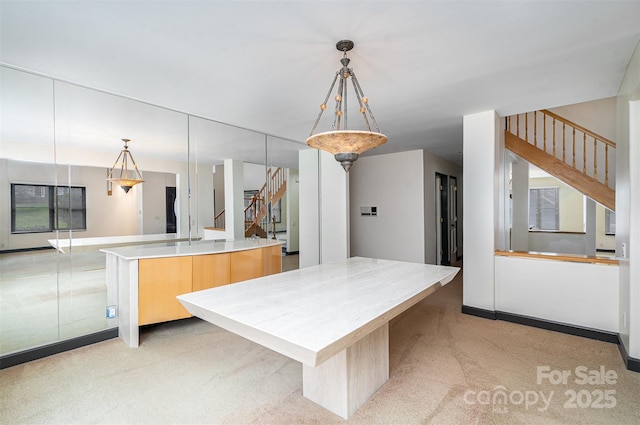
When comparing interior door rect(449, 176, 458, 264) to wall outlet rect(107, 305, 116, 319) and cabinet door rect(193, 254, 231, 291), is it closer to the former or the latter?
cabinet door rect(193, 254, 231, 291)

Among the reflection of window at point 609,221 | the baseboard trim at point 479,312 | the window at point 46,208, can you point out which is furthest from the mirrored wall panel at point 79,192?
the reflection of window at point 609,221

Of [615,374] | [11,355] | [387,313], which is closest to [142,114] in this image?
[11,355]

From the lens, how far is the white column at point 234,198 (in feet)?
13.5

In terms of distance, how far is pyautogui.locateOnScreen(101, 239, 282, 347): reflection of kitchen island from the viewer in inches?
111

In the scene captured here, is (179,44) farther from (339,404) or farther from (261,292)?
(339,404)

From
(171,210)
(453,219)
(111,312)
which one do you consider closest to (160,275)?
(111,312)

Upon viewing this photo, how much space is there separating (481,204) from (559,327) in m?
1.48

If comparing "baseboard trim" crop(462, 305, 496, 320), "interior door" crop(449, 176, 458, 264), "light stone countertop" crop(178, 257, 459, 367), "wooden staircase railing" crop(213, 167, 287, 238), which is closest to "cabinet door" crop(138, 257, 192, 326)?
"wooden staircase railing" crop(213, 167, 287, 238)

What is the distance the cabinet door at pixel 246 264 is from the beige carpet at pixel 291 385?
712 millimetres

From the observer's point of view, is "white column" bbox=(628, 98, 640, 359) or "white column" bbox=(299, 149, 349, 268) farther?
"white column" bbox=(299, 149, 349, 268)

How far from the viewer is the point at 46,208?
8.98 ft

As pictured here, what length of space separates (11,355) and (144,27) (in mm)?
2777

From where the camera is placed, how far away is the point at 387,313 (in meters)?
1.58

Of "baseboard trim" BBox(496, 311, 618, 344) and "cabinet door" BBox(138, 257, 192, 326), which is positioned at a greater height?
"cabinet door" BBox(138, 257, 192, 326)
